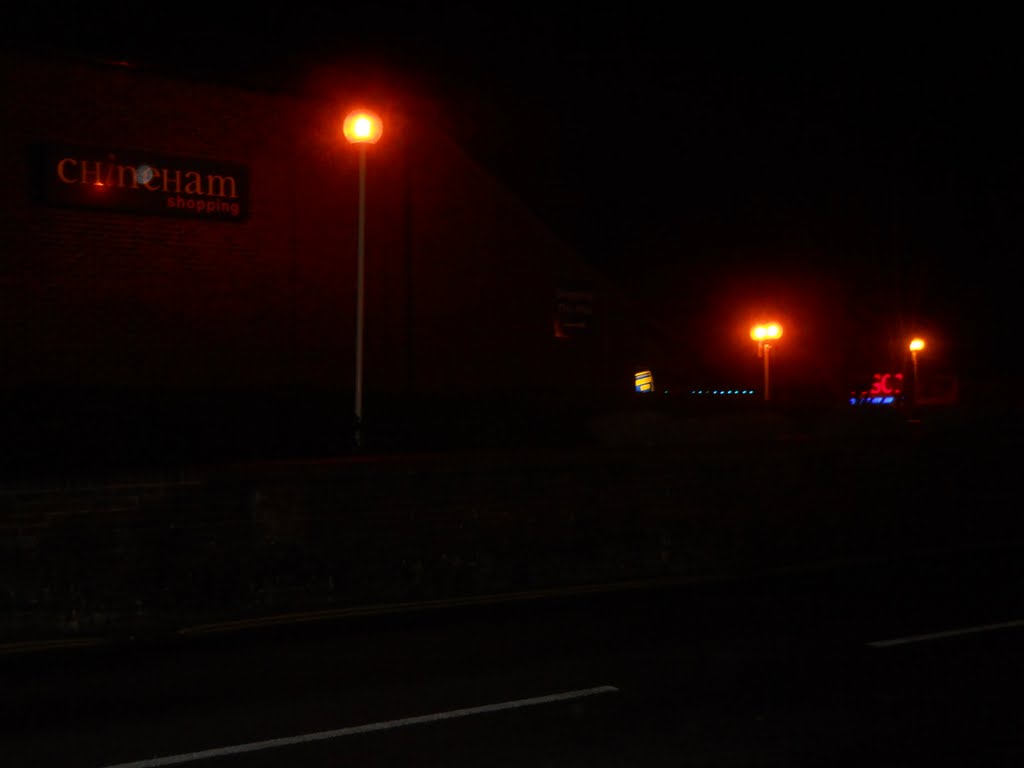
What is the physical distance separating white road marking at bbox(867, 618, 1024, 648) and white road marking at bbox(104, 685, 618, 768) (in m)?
2.77

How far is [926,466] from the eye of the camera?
15219 mm

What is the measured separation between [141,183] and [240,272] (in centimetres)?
213

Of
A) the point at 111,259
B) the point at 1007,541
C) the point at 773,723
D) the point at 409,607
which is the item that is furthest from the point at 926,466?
the point at 111,259

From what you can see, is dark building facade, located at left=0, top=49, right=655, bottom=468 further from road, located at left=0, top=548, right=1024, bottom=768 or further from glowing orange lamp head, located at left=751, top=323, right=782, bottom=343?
glowing orange lamp head, located at left=751, top=323, right=782, bottom=343

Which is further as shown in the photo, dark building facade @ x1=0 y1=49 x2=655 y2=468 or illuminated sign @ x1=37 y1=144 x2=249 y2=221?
illuminated sign @ x1=37 y1=144 x2=249 y2=221

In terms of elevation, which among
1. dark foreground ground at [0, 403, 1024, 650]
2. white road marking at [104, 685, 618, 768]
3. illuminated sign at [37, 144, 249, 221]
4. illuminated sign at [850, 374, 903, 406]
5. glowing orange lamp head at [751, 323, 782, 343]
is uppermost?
illuminated sign at [37, 144, 249, 221]

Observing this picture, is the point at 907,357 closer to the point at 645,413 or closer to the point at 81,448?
the point at 645,413

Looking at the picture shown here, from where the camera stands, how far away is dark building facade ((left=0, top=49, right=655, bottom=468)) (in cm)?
1559

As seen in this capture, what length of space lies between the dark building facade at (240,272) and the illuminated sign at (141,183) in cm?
3

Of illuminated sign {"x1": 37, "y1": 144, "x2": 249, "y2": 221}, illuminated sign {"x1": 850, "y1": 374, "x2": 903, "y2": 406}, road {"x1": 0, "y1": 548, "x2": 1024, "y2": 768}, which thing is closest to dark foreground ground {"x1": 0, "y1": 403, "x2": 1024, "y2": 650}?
road {"x1": 0, "y1": 548, "x2": 1024, "y2": 768}

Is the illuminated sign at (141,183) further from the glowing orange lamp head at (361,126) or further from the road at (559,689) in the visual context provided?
the road at (559,689)

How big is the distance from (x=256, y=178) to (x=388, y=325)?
353 cm

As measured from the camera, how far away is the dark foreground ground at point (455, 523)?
32.6 ft

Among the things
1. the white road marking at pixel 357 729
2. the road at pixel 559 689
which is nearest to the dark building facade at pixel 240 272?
the road at pixel 559 689
